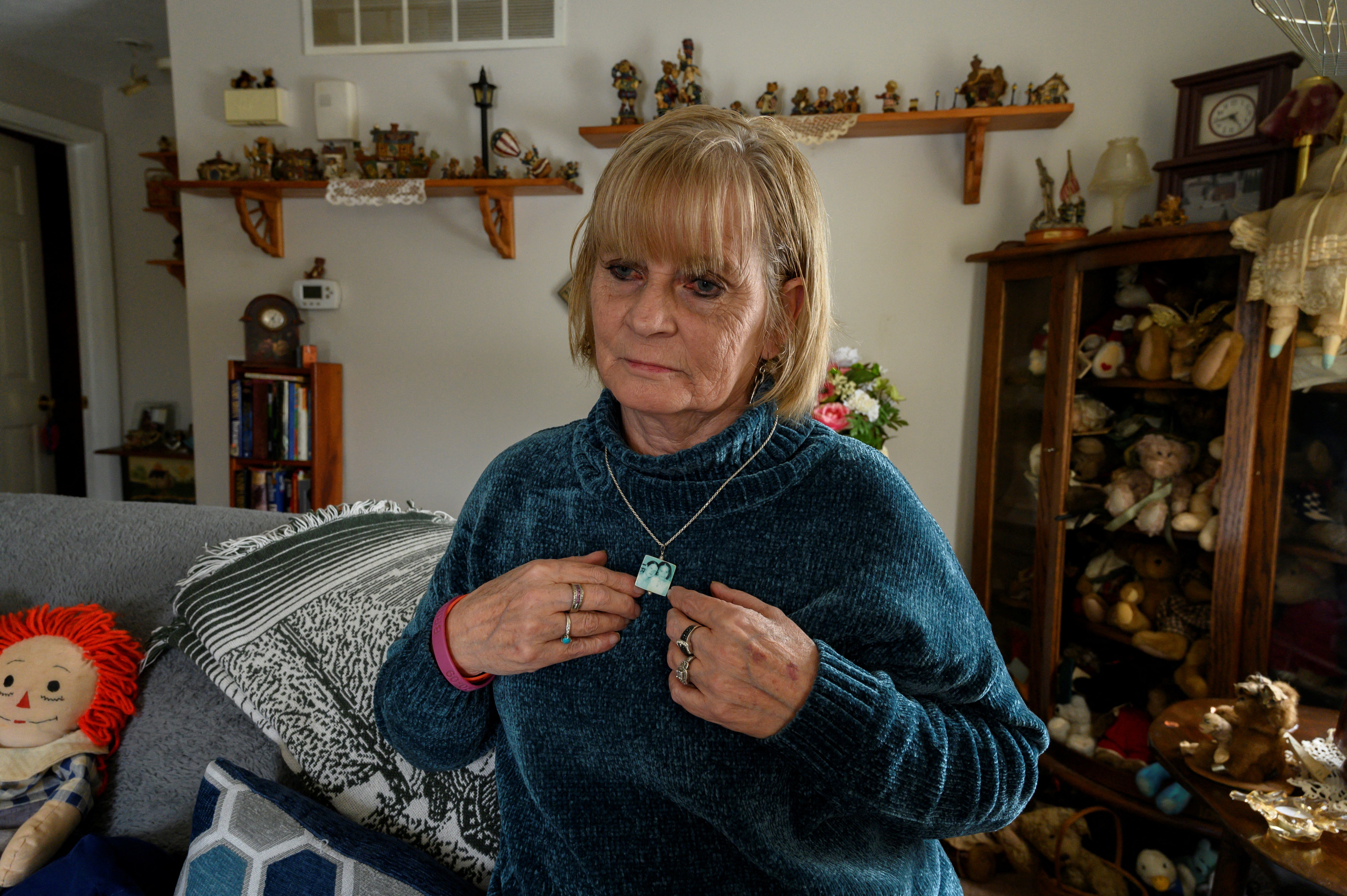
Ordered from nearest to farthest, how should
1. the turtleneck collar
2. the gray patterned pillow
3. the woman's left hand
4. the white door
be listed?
1. the woman's left hand
2. the turtleneck collar
3. the gray patterned pillow
4. the white door

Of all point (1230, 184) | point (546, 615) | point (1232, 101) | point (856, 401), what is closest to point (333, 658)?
point (546, 615)

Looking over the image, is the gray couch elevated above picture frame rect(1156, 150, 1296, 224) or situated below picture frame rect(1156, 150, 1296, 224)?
below

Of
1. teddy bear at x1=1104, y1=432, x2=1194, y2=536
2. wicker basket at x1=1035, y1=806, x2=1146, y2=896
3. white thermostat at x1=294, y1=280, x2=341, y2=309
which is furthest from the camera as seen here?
white thermostat at x1=294, y1=280, x2=341, y2=309

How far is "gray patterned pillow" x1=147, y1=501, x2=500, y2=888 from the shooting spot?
39.2 inches

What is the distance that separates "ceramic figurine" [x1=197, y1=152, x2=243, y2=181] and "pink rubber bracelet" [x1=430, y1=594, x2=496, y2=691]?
2.49m

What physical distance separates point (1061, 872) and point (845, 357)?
4.48ft

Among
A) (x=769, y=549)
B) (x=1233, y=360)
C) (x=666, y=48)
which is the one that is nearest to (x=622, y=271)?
(x=769, y=549)

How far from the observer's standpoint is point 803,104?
233 cm

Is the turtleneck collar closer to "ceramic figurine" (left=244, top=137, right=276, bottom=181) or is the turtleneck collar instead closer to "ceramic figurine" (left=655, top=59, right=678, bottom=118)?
"ceramic figurine" (left=655, top=59, right=678, bottom=118)

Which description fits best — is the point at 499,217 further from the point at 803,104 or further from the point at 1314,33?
the point at 1314,33

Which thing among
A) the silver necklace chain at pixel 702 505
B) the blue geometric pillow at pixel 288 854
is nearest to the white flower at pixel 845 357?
the silver necklace chain at pixel 702 505

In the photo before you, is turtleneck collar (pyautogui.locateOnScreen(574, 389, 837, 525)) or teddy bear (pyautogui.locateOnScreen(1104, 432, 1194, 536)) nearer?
turtleneck collar (pyautogui.locateOnScreen(574, 389, 837, 525))

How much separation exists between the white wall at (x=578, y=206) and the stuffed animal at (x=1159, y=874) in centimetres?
98

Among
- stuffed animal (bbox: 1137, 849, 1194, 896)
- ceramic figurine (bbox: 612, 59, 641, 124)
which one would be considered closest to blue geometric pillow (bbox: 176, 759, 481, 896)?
stuffed animal (bbox: 1137, 849, 1194, 896)
